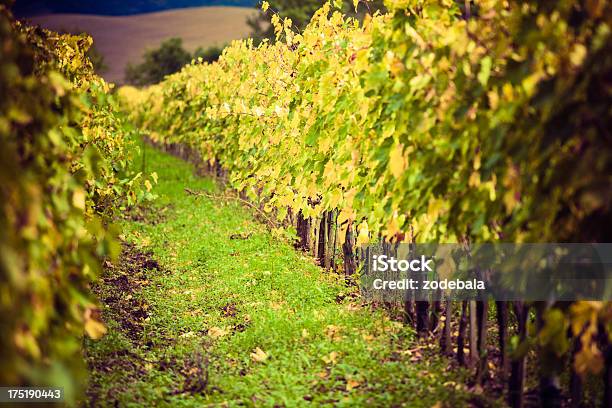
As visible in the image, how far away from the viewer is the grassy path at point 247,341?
16.8 feet

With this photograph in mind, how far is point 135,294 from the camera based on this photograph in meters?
8.14

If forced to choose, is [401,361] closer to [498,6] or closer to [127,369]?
[127,369]

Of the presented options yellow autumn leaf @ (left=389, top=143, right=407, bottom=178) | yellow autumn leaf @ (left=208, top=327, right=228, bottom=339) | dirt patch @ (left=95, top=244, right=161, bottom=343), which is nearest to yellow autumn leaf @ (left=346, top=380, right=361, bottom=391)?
yellow autumn leaf @ (left=389, top=143, right=407, bottom=178)

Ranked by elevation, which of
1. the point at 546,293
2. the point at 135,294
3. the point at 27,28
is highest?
the point at 27,28

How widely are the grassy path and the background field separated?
80.5m

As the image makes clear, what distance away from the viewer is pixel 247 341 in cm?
635

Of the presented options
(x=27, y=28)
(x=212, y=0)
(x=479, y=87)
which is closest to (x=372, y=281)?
(x=479, y=87)

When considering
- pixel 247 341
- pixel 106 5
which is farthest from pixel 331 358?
pixel 106 5

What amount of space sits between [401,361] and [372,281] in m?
1.64

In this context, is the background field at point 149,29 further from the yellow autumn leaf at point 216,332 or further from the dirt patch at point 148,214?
the yellow autumn leaf at point 216,332

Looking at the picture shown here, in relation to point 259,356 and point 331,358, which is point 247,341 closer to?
point 259,356

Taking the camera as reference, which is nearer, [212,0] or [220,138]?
[220,138]

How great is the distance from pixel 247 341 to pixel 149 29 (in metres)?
101

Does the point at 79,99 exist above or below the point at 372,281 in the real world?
above
